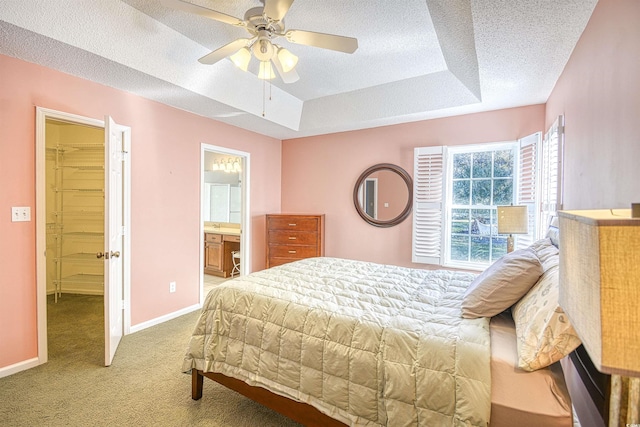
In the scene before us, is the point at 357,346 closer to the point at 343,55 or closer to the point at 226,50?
the point at 226,50

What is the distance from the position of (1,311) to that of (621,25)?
4.20m

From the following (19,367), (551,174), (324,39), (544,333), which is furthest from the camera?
(551,174)

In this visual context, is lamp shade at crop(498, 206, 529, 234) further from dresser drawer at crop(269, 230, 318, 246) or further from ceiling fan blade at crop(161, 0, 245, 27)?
ceiling fan blade at crop(161, 0, 245, 27)

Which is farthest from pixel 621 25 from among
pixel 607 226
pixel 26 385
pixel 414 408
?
pixel 26 385

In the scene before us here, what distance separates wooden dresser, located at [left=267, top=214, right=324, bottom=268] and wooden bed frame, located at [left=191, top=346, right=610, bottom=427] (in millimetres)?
2572

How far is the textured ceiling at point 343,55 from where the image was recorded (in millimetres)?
1964

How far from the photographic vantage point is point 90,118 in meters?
2.81

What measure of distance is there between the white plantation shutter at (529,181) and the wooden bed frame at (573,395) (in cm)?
151

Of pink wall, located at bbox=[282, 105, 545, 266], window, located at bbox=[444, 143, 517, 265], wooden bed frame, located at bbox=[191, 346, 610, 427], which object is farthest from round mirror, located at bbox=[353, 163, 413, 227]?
wooden bed frame, located at bbox=[191, 346, 610, 427]

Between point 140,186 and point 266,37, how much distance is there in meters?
2.13

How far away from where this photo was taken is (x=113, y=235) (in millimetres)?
2658

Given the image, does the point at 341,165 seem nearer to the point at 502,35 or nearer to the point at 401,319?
the point at 502,35

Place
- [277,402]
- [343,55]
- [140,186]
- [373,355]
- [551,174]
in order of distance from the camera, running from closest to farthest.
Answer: [373,355]
[277,402]
[551,174]
[343,55]
[140,186]

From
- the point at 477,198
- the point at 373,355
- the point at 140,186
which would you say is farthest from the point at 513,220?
the point at 140,186
